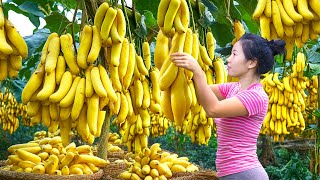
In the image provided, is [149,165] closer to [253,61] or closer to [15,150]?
[15,150]

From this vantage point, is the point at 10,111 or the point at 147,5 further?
the point at 10,111

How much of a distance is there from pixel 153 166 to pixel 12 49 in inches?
59.8

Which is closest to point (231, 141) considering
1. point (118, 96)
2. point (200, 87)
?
point (200, 87)

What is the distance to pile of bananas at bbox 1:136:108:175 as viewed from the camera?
2.87m

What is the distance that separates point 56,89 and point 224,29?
51.2 inches

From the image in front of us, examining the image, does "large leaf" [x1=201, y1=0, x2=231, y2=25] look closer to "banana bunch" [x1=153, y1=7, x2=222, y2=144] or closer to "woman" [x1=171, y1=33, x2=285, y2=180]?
"woman" [x1=171, y1=33, x2=285, y2=180]

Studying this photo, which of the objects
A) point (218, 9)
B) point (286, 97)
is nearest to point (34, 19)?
point (218, 9)

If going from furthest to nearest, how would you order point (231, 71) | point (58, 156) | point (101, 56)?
1. point (58, 156)
2. point (231, 71)
3. point (101, 56)

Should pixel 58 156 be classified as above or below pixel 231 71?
below

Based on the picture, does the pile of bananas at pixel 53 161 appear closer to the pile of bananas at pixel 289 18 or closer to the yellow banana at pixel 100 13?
the yellow banana at pixel 100 13

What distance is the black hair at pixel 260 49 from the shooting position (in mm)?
2467

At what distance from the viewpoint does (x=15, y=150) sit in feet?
10.3

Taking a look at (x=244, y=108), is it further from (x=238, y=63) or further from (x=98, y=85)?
(x=98, y=85)

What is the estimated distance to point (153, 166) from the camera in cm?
317
